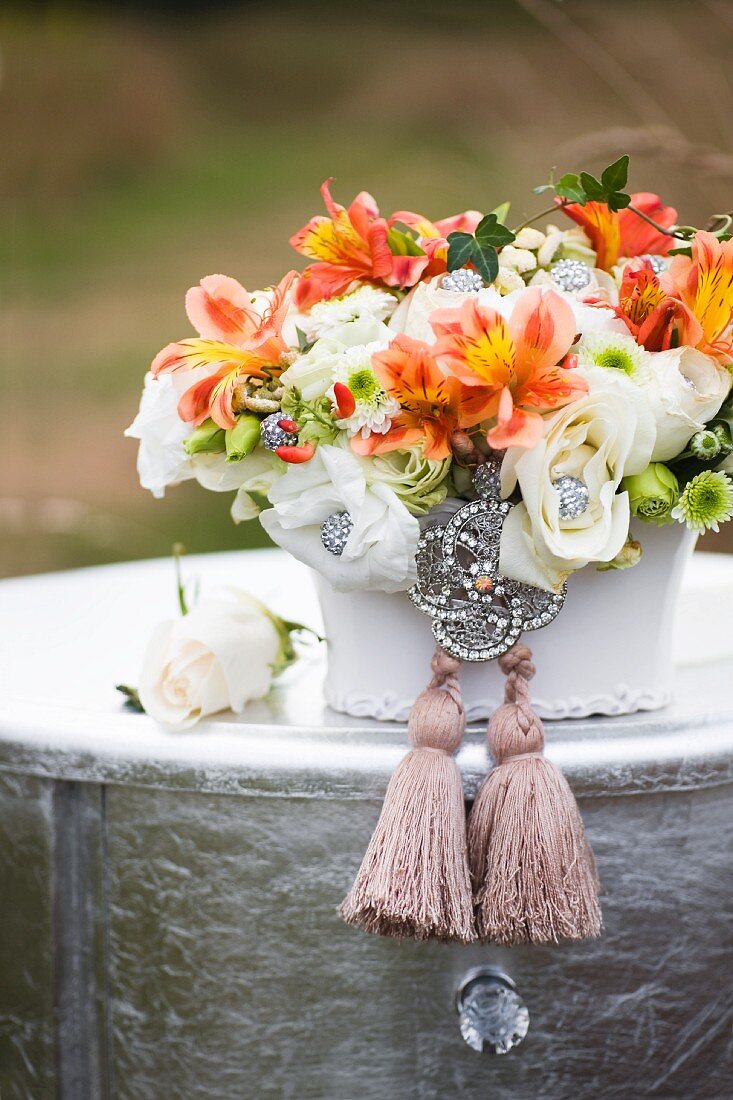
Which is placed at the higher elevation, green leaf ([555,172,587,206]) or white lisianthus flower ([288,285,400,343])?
green leaf ([555,172,587,206])

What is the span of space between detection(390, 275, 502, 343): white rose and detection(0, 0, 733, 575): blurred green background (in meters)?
1.96

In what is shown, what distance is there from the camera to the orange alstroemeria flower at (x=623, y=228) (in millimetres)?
771

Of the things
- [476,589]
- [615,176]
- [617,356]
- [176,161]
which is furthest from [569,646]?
[176,161]

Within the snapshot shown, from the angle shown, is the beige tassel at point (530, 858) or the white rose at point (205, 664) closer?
the beige tassel at point (530, 858)

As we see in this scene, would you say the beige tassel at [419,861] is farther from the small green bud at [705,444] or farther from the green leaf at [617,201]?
the green leaf at [617,201]

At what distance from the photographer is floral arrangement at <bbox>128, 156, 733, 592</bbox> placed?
628 millimetres

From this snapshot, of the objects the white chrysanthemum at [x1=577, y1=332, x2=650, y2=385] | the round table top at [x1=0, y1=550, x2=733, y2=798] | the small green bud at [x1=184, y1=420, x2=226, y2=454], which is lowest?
the round table top at [x1=0, y1=550, x2=733, y2=798]

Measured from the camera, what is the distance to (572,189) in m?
0.72

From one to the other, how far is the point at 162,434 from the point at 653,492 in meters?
0.31

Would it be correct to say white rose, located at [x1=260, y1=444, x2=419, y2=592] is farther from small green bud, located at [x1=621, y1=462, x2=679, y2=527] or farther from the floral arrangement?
small green bud, located at [x1=621, y1=462, x2=679, y2=527]

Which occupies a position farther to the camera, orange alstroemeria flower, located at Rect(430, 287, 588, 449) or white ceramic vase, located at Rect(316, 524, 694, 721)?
white ceramic vase, located at Rect(316, 524, 694, 721)

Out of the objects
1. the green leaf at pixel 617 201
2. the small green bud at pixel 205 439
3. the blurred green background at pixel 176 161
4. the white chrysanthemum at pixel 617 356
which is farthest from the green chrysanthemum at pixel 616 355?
the blurred green background at pixel 176 161

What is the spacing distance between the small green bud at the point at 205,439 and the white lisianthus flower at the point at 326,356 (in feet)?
0.18

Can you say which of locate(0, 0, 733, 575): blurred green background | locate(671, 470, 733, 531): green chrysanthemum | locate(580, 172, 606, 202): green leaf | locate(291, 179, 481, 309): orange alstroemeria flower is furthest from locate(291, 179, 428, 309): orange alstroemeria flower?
locate(0, 0, 733, 575): blurred green background
